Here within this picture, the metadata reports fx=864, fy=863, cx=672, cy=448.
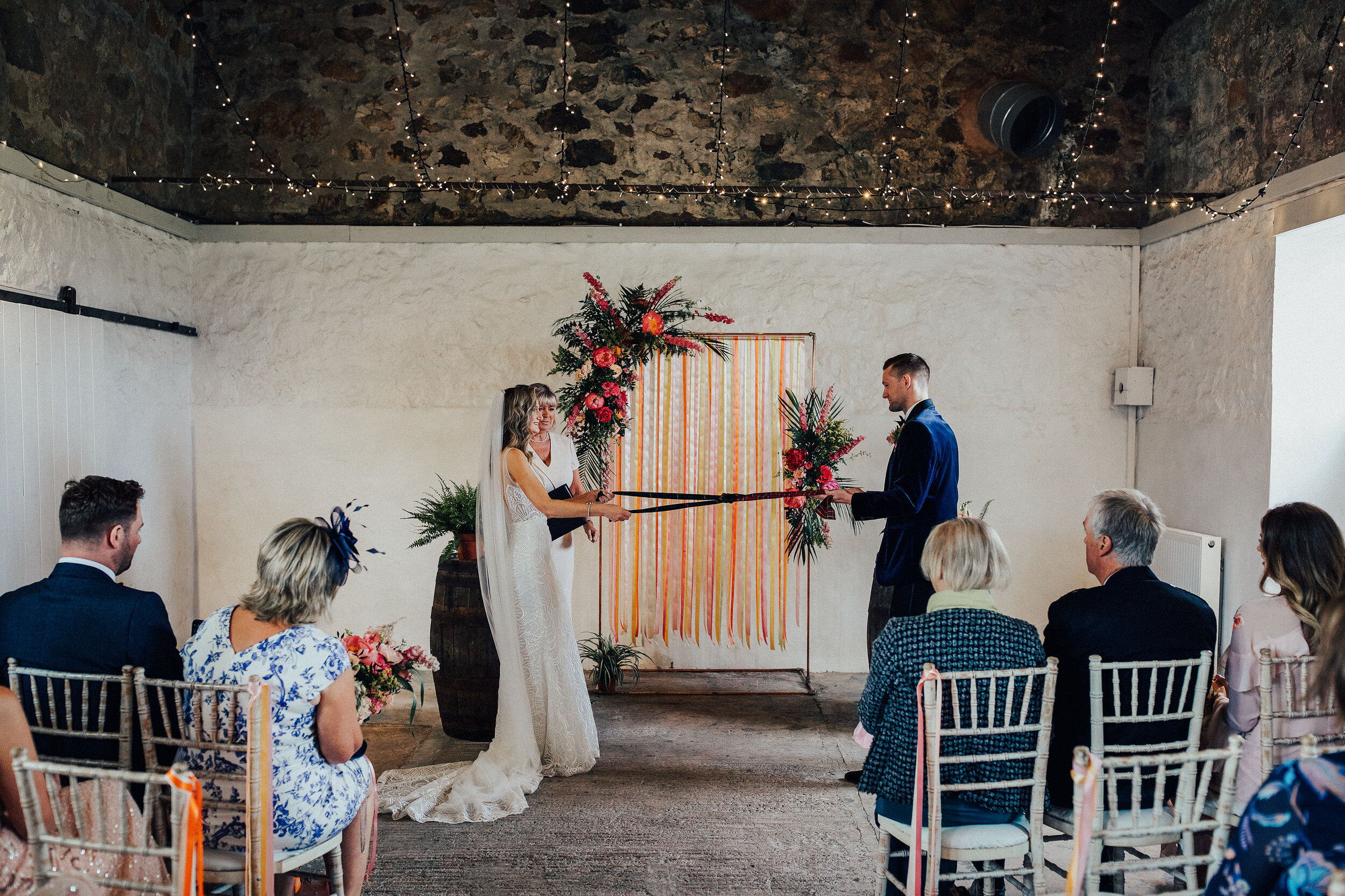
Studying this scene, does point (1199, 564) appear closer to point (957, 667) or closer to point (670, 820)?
point (957, 667)

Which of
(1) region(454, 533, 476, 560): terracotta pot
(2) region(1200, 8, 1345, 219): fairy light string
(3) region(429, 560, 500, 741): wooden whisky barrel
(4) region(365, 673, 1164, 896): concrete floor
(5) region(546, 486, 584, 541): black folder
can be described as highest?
(2) region(1200, 8, 1345, 219): fairy light string

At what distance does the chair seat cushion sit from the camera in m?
2.20

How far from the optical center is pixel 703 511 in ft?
17.2

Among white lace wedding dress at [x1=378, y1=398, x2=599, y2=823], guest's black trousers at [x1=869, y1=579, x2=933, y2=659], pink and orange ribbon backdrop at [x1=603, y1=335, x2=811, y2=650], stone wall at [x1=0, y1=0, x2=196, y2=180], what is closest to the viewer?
white lace wedding dress at [x1=378, y1=398, x2=599, y2=823]

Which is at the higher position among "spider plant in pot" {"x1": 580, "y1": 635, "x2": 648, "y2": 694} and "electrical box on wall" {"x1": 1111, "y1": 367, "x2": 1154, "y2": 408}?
"electrical box on wall" {"x1": 1111, "y1": 367, "x2": 1154, "y2": 408}

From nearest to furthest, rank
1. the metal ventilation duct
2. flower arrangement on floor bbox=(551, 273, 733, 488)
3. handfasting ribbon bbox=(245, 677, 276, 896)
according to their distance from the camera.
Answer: handfasting ribbon bbox=(245, 677, 276, 896) → flower arrangement on floor bbox=(551, 273, 733, 488) → the metal ventilation duct

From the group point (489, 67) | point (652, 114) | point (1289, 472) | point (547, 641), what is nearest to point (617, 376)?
point (547, 641)

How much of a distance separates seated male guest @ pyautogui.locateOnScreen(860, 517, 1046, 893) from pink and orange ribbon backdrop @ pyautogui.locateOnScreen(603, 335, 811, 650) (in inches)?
112

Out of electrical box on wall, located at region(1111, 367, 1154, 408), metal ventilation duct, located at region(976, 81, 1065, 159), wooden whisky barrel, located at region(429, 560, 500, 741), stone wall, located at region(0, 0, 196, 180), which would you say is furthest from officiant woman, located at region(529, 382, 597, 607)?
electrical box on wall, located at region(1111, 367, 1154, 408)

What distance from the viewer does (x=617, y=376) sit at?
4398 mm

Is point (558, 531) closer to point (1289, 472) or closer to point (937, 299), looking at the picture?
point (937, 299)

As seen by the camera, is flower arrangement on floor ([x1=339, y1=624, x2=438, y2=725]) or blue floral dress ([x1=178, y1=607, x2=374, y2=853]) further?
flower arrangement on floor ([x1=339, y1=624, x2=438, y2=725])

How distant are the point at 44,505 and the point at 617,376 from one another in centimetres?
270

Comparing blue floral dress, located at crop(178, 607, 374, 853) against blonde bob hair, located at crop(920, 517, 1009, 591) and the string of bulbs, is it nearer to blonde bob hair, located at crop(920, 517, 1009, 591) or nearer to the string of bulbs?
blonde bob hair, located at crop(920, 517, 1009, 591)
